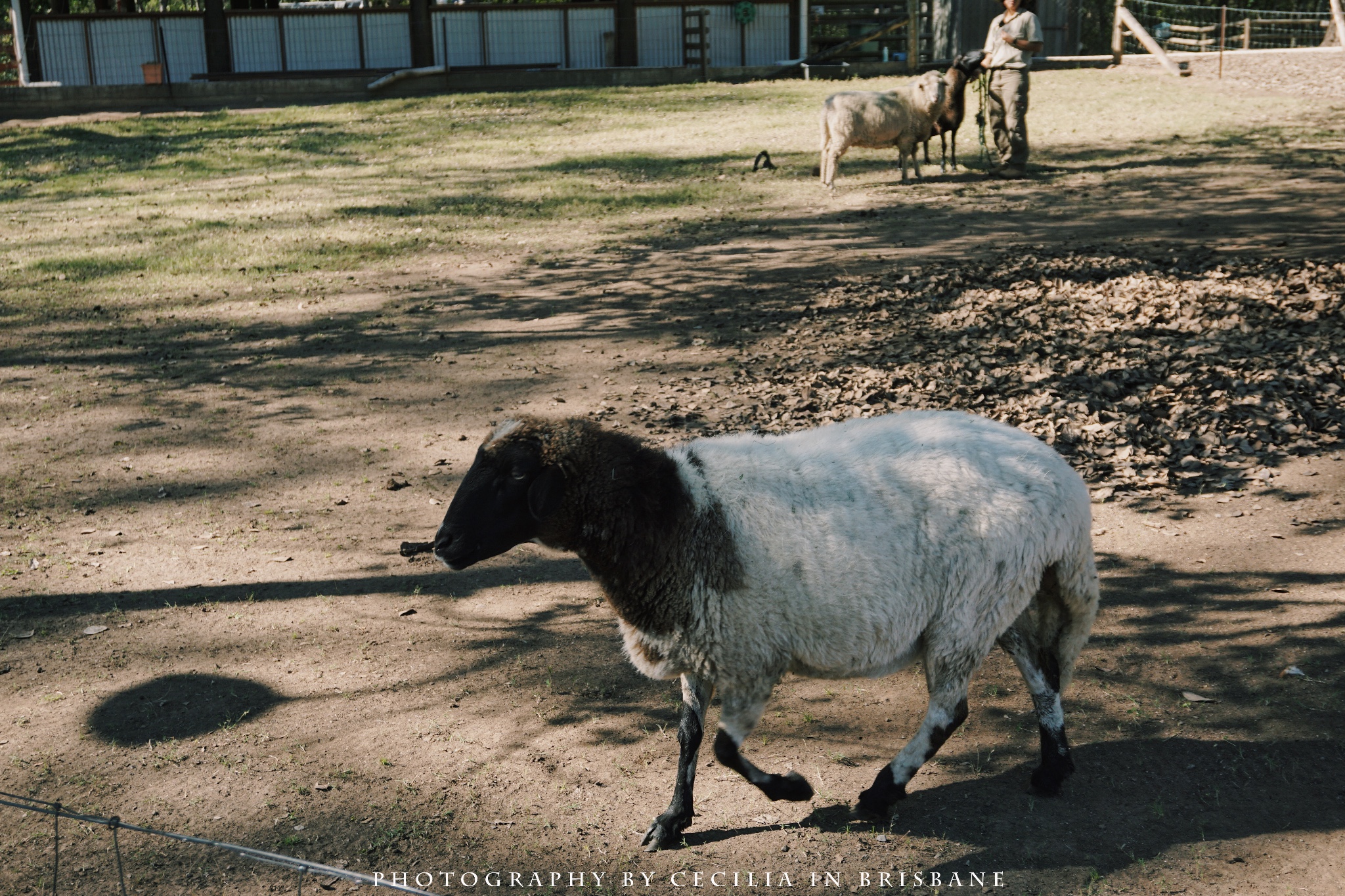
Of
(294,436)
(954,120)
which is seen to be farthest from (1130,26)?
(294,436)

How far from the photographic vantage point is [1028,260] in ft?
42.3

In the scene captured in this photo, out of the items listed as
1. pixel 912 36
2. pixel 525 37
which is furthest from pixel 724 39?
pixel 525 37

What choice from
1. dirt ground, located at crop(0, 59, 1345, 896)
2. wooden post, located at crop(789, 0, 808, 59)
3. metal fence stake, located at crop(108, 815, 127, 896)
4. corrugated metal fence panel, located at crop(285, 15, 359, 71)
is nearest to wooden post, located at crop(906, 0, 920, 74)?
wooden post, located at crop(789, 0, 808, 59)

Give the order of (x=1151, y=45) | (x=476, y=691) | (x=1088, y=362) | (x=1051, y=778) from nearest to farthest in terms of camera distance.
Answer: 1. (x=1051, y=778)
2. (x=476, y=691)
3. (x=1088, y=362)
4. (x=1151, y=45)

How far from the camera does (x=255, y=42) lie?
3161cm

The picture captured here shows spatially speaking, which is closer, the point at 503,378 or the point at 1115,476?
the point at 1115,476

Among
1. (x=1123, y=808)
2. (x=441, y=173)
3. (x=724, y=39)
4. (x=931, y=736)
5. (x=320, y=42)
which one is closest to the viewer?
(x=931, y=736)

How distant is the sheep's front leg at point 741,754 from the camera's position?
15.5ft

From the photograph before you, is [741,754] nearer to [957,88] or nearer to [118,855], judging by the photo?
[118,855]

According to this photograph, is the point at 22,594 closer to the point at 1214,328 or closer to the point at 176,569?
the point at 176,569

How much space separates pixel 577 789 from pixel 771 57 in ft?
98.5

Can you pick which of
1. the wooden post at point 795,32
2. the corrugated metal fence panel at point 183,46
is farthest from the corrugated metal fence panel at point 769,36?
the corrugated metal fence panel at point 183,46

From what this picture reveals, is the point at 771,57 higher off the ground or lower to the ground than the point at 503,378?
higher

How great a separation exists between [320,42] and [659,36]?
975 centimetres
